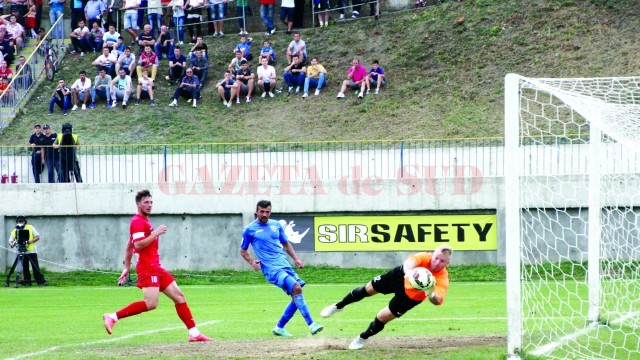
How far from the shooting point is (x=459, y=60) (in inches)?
1399

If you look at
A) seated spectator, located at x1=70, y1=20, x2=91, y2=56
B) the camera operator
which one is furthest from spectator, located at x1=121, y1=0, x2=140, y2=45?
the camera operator

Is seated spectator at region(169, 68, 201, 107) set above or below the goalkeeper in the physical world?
above

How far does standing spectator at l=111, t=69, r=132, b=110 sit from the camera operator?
336 inches

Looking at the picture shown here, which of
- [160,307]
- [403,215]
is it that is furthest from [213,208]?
[160,307]

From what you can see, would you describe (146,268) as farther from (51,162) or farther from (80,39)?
(80,39)

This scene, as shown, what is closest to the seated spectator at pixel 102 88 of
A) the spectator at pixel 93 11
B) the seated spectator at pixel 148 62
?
the seated spectator at pixel 148 62

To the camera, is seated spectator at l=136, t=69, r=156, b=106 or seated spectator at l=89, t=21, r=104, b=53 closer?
seated spectator at l=136, t=69, r=156, b=106

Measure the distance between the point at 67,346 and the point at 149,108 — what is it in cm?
2185

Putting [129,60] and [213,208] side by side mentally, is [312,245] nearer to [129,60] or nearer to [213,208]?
[213,208]

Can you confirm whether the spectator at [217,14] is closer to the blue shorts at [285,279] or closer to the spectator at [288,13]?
the spectator at [288,13]

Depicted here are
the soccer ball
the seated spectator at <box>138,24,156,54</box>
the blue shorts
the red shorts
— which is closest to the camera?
the soccer ball

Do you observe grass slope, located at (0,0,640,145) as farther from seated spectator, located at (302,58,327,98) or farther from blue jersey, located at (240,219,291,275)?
blue jersey, located at (240,219,291,275)

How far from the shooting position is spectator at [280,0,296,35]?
3788 cm

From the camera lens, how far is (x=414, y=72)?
116 ft
